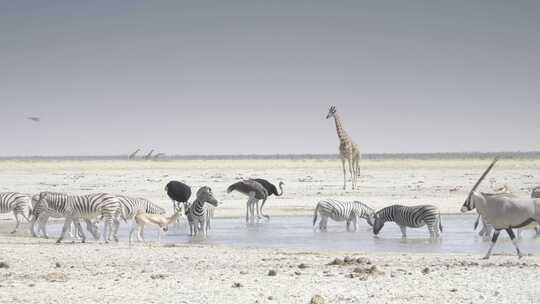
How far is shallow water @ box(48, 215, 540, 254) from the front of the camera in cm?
1678

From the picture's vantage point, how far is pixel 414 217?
18781mm

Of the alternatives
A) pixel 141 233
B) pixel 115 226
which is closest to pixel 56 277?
pixel 141 233

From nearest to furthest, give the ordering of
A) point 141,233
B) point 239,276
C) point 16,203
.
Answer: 1. point 239,276
2. point 141,233
3. point 16,203

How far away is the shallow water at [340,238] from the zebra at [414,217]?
0.86 ft

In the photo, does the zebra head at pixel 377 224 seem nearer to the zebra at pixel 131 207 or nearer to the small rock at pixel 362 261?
the zebra at pixel 131 207

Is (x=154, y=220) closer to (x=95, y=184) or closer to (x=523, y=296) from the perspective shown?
(x=523, y=296)

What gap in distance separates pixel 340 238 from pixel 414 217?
69.8 inches

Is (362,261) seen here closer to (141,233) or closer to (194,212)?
(141,233)

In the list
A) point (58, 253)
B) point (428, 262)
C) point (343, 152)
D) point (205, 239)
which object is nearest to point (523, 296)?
point (428, 262)

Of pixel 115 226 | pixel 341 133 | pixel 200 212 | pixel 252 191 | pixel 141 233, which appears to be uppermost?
pixel 341 133

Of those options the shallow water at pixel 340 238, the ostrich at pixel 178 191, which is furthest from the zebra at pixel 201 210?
the ostrich at pixel 178 191

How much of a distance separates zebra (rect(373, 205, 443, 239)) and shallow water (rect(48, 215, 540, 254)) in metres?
0.26

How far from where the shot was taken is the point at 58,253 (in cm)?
1480

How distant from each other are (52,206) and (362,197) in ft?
50.2
